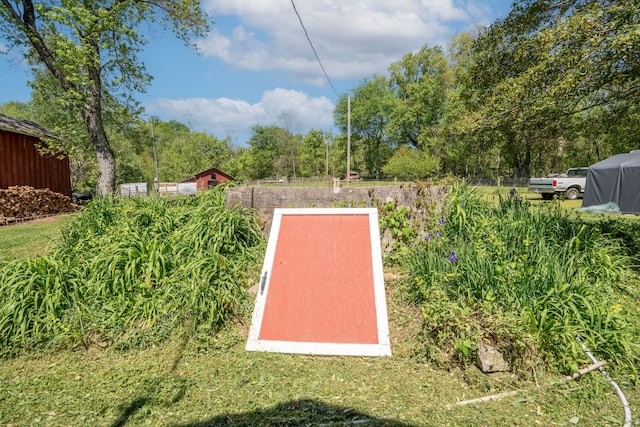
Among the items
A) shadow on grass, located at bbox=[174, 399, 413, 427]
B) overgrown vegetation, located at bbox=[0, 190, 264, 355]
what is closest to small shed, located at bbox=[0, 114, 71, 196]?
overgrown vegetation, located at bbox=[0, 190, 264, 355]

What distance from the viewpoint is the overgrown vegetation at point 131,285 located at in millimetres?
3492

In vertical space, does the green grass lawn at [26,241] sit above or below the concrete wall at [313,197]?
below

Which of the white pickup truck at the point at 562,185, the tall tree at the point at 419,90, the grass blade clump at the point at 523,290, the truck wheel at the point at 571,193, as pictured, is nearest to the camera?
the grass blade clump at the point at 523,290

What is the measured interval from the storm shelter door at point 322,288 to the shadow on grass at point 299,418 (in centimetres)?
74

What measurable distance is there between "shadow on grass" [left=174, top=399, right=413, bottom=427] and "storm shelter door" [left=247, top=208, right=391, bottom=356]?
737mm

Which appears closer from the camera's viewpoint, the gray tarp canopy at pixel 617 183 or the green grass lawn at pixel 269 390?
the green grass lawn at pixel 269 390

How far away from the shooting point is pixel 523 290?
3.13 meters

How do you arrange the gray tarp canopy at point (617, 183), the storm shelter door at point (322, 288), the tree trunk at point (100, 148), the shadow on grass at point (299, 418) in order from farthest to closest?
the gray tarp canopy at point (617, 183), the tree trunk at point (100, 148), the storm shelter door at point (322, 288), the shadow on grass at point (299, 418)

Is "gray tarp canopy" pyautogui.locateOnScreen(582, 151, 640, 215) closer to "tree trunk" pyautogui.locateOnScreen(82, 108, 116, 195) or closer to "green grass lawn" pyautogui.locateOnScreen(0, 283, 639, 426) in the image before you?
"green grass lawn" pyautogui.locateOnScreen(0, 283, 639, 426)

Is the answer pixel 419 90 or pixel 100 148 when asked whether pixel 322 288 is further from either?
pixel 419 90

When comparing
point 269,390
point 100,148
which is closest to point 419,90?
point 100,148

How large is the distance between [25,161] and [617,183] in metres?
21.0

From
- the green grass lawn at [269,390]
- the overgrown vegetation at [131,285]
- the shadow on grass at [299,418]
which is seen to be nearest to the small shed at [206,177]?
the overgrown vegetation at [131,285]

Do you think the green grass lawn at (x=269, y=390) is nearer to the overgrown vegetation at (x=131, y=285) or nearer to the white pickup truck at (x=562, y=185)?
the overgrown vegetation at (x=131, y=285)
